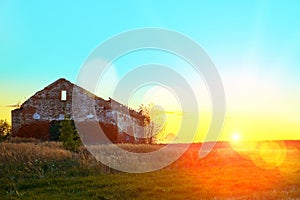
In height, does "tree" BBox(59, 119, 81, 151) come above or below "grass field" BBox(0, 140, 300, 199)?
above

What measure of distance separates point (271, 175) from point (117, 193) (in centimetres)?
1002

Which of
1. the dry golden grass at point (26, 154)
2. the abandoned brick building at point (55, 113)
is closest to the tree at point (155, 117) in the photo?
the abandoned brick building at point (55, 113)

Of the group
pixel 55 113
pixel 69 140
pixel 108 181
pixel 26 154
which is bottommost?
pixel 108 181

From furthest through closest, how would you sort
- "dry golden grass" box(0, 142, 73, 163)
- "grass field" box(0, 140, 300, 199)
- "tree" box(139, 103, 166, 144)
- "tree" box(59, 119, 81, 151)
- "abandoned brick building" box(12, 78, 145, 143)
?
1. "tree" box(139, 103, 166, 144)
2. "abandoned brick building" box(12, 78, 145, 143)
3. "tree" box(59, 119, 81, 151)
4. "dry golden grass" box(0, 142, 73, 163)
5. "grass field" box(0, 140, 300, 199)

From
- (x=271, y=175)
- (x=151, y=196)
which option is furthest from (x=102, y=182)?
(x=271, y=175)

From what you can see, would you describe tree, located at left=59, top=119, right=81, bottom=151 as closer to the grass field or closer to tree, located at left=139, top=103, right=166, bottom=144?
the grass field

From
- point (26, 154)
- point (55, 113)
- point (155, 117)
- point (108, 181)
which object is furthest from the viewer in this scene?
point (155, 117)

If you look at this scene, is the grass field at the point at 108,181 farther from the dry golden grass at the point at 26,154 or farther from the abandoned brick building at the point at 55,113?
the abandoned brick building at the point at 55,113

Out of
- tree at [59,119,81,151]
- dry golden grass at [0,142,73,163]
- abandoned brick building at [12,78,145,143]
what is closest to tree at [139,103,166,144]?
abandoned brick building at [12,78,145,143]

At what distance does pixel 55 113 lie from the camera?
46.4 meters

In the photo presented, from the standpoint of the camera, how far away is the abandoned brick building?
151 ft

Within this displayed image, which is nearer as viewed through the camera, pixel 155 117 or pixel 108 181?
pixel 108 181

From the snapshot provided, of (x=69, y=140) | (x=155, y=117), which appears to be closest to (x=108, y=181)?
(x=69, y=140)

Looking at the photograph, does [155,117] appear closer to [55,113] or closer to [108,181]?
[55,113]
